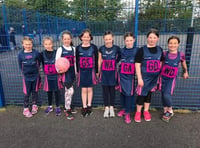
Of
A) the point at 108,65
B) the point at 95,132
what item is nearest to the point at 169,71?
the point at 108,65

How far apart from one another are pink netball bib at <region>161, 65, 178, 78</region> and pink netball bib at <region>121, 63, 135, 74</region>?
602 millimetres

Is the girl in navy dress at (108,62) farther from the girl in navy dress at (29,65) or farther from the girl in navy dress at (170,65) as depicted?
the girl in navy dress at (29,65)

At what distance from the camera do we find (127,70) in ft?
11.3

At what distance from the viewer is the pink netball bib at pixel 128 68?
3418 millimetres

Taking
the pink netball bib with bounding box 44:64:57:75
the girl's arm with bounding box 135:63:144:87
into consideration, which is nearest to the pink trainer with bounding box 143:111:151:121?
the girl's arm with bounding box 135:63:144:87

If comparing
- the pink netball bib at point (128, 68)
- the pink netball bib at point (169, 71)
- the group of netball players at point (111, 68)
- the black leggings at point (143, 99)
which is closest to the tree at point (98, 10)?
the group of netball players at point (111, 68)

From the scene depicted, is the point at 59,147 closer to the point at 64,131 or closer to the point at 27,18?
the point at 64,131

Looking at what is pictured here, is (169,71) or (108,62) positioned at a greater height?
(108,62)

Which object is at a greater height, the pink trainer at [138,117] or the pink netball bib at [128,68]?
the pink netball bib at [128,68]

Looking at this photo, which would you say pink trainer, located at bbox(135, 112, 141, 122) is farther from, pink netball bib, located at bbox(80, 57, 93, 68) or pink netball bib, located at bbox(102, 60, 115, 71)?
pink netball bib, located at bbox(80, 57, 93, 68)

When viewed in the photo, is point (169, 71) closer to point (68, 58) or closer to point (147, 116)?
point (147, 116)

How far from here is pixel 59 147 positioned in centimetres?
290

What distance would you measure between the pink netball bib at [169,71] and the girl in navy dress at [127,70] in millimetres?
598

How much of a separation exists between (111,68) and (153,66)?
0.81 metres
